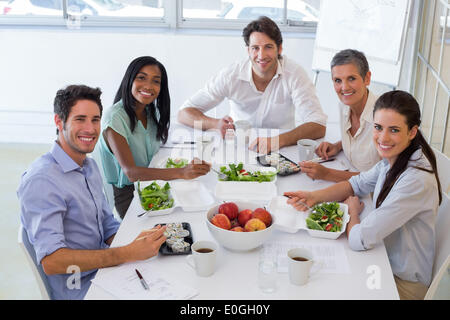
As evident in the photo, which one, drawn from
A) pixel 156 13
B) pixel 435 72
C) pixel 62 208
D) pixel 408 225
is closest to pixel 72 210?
pixel 62 208

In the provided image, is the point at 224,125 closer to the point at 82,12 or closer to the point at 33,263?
the point at 33,263

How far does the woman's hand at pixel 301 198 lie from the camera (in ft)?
5.74

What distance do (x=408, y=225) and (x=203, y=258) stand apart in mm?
709

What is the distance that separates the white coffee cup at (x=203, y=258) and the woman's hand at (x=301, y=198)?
0.45m

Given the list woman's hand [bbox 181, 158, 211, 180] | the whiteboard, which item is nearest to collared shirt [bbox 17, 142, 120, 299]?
woman's hand [bbox 181, 158, 211, 180]

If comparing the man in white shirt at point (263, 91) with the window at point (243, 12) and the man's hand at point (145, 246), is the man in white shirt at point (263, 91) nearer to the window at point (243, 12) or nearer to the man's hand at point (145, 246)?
the man's hand at point (145, 246)

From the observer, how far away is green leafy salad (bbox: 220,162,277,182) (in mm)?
1950

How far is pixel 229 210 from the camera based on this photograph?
1.53 m

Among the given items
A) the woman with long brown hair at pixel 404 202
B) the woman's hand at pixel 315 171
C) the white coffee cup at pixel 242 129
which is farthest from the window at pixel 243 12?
the woman with long brown hair at pixel 404 202

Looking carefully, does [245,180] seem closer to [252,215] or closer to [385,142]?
[252,215]

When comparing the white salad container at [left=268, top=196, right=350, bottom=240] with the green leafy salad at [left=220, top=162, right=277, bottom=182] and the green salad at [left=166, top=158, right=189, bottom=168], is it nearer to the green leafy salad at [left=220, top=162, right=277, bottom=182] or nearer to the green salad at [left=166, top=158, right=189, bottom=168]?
the green leafy salad at [left=220, top=162, right=277, bottom=182]

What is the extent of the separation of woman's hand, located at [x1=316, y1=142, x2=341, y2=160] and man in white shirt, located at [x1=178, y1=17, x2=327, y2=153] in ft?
0.69

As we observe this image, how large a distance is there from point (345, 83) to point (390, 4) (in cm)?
143
